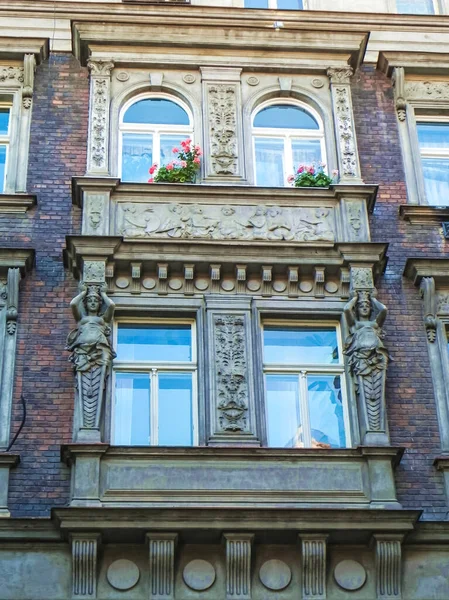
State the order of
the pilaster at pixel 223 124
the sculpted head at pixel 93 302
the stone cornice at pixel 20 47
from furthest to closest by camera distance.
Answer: the stone cornice at pixel 20 47
the pilaster at pixel 223 124
the sculpted head at pixel 93 302

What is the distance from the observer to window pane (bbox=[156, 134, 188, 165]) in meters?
16.4

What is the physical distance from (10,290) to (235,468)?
3605 mm

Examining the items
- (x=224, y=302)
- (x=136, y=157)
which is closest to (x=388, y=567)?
(x=224, y=302)

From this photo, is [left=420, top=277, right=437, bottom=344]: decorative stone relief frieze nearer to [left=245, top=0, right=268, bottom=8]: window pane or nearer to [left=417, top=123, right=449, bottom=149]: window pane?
[left=417, top=123, right=449, bottom=149]: window pane

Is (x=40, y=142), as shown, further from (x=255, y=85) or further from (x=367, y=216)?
(x=367, y=216)

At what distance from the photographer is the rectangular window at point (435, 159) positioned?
16594 millimetres

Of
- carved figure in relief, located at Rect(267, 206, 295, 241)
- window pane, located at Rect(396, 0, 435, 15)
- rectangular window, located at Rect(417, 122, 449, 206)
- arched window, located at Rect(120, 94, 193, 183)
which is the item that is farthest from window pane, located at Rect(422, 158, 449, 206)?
arched window, located at Rect(120, 94, 193, 183)

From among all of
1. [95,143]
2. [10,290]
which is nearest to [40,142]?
[95,143]

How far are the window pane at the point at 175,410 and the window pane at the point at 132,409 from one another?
Result: 17 centimetres

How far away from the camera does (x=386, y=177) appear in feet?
53.7

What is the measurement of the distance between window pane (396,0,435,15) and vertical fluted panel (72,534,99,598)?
391 inches

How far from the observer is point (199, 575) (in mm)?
12781

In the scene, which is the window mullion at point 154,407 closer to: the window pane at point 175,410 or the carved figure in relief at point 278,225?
the window pane at point 175,410

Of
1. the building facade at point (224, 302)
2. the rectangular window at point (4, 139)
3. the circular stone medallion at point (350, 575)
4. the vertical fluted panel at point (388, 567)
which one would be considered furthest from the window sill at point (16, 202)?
the vertical fluted panel at point (388, 567)
